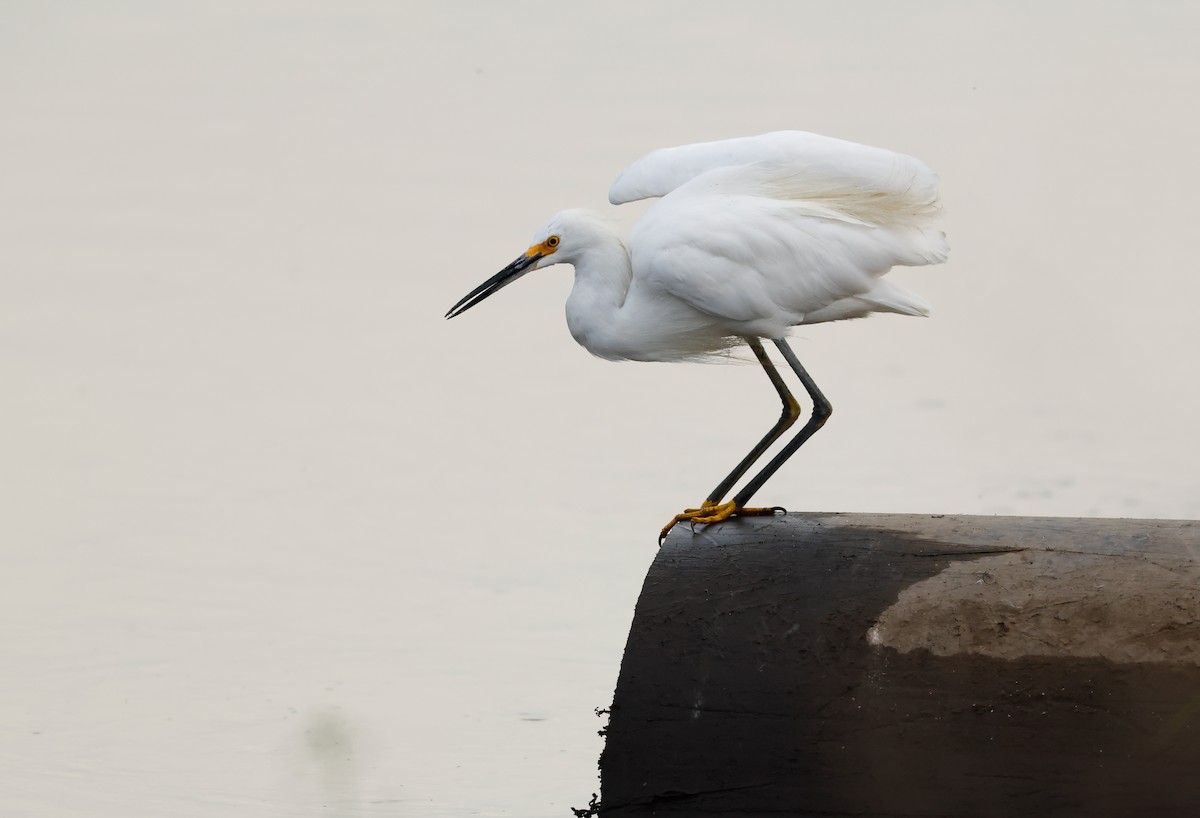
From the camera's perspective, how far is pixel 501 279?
439cm

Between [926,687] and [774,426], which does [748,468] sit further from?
[926,687]

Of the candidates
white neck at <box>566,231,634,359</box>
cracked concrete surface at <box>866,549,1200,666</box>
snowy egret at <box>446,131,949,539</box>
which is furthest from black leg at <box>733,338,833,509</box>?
cracked concrete surface at <box>866,549,1200,666</box>

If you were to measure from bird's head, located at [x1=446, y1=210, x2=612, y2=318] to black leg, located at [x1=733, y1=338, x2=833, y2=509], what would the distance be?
2.05 ft

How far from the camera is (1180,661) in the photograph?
293cm

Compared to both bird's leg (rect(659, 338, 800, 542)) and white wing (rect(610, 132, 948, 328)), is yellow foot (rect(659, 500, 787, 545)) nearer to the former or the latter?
bird's leg (rect(659, 338, 800, 542))

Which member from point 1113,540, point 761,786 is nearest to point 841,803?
point 761,786

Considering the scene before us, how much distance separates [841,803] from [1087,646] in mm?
580

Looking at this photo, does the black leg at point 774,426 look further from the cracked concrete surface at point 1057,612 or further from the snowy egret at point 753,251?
the cracked concrete surface at point 1057,612

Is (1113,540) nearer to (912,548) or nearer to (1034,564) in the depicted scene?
(1034,564)

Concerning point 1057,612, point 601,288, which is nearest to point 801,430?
point 601,288

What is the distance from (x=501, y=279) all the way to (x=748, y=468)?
91cm

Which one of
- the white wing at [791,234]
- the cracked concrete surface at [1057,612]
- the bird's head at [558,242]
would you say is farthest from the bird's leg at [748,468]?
the cracked concrete surface at [1057,612]

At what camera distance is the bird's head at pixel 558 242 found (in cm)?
427

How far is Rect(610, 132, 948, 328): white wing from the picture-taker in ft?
13.2
